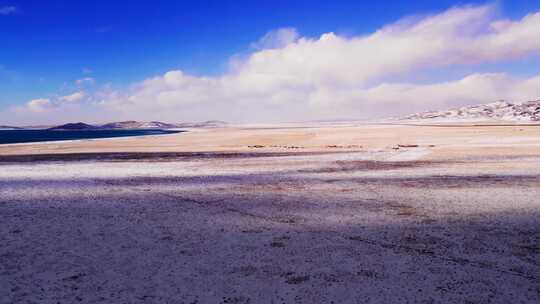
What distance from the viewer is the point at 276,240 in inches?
356

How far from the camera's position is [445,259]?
7602mm

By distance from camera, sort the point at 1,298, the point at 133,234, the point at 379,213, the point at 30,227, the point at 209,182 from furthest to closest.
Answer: the point at 209,182 < the point at 379,213 < the point at 30,227 < the point at 133,234 < the point at 1,298

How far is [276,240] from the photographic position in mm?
9047

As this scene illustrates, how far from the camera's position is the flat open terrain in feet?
21.2

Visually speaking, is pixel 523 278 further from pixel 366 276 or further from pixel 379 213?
pixel 379 213

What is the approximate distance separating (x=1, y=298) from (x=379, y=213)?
29.5 feet

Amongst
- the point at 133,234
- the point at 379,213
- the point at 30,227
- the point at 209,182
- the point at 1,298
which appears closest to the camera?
the point at 1,298

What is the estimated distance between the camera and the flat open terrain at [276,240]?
21.2ft

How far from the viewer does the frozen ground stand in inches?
254

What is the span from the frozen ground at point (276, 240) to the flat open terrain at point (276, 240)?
0.12ft

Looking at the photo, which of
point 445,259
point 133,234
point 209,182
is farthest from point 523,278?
point 209,182

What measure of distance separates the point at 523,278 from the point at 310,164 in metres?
A: 17.5

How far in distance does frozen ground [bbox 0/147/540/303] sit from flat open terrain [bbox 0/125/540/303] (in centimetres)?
4

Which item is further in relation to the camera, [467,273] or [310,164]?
[310,164]
